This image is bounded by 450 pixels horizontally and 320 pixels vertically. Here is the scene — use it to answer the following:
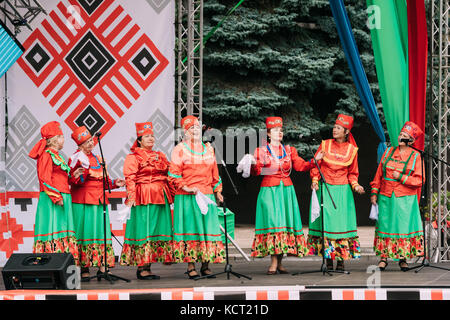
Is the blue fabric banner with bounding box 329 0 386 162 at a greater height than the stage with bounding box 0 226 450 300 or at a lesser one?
greater

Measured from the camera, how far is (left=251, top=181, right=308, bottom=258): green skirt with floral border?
23.2ft

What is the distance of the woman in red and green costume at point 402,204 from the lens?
7.32m

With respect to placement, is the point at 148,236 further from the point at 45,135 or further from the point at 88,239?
the point at 45,135

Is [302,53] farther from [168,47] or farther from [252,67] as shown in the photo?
[168,47]

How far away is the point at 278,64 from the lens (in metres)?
15.9

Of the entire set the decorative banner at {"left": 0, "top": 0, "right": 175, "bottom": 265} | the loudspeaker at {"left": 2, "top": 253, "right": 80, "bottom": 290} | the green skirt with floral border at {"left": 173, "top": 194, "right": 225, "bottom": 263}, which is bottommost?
the loudspeaker at {"left": 2, "top": 253, "right": 80, "bottom": 290}

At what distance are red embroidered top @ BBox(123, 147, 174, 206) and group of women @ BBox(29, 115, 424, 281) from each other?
0.03ft

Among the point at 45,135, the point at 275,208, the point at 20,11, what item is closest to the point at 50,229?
the point at 45,135

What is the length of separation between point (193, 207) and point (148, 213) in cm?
48

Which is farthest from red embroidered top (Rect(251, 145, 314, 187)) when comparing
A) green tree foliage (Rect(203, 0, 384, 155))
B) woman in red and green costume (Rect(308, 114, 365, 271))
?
green tree foliage (Rect(203, 0, 384, 155))

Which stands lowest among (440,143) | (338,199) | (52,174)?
(338,199)

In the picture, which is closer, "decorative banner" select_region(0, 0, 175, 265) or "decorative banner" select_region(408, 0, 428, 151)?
"decorative banner" select_region(408, 0, 428, 151)

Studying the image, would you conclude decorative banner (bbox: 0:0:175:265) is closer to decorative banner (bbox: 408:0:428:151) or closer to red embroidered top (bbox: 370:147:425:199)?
red embroidered top (bbox: 370:147:425:199)

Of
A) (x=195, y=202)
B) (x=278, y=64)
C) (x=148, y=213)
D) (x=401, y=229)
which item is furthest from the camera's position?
(x=278, y=64)
